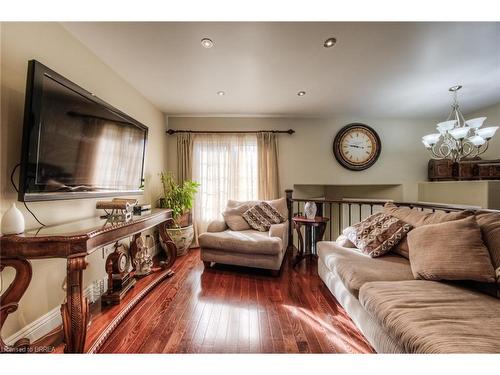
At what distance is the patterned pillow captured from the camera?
2938 millimetres

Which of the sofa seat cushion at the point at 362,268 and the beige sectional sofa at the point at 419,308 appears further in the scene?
the sofa seat cushion at the point at 362,268

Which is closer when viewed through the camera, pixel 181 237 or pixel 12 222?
pixel 12 222

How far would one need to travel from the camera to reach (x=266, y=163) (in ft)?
12.0

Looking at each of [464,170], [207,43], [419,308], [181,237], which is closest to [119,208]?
[181,237]

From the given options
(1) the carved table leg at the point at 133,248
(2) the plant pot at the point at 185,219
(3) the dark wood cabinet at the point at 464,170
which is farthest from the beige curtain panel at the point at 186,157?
(3) the dark wood cabinet at the point at 464,170

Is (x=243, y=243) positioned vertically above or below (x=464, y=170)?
below

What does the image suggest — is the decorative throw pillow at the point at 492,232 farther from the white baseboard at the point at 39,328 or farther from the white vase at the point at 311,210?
the white baseboard at the point at 39,328

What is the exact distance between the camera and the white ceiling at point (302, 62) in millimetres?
1642

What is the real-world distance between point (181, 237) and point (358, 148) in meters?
3.64

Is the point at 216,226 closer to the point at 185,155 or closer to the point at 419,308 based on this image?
the point at 185,155

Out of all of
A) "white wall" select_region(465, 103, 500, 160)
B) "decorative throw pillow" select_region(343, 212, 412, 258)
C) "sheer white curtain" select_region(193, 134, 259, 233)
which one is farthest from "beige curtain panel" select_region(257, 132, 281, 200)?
"white wall" select_region(465, 103, 500, 160)

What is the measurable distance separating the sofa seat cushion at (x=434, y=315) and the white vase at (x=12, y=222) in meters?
2.13
